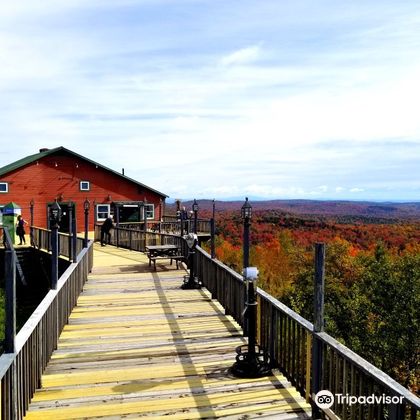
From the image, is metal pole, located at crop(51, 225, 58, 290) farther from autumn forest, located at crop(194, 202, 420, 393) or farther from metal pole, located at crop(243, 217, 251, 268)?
autumn forest, located at crop(194, 202, 420, 393)

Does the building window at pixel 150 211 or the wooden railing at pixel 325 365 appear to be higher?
the building window at pixel 150 211

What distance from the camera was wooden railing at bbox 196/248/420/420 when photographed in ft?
12.0

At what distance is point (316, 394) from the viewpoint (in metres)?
4.87

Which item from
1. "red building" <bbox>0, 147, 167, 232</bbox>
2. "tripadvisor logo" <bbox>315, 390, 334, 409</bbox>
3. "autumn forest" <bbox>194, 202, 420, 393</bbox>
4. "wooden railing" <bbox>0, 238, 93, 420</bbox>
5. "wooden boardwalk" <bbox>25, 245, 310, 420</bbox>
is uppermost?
"red building" <bbox>0, 147, 167, 232</bbox>

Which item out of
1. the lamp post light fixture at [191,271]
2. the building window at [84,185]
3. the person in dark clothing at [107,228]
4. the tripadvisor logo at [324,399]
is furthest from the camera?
the building window at [84,185]

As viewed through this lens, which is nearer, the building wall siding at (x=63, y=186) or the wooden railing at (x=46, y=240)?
the wooden railing at (x=46, y=240)

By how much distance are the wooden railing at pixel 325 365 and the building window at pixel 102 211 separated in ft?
80.1

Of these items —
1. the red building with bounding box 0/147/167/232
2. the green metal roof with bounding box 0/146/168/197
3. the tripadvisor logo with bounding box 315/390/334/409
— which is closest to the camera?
the tripadvisor logo with bounding box 315/390/334/409

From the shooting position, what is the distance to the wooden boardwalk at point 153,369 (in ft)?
16.7

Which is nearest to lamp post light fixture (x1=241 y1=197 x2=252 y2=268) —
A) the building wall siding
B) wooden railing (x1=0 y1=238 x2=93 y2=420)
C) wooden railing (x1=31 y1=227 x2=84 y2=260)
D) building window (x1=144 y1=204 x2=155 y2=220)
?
wooden railing (x1=0 y1=238 x2=93 y2=420)

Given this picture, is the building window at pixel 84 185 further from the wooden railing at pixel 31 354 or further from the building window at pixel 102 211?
the wooden railing at pixel 31 354

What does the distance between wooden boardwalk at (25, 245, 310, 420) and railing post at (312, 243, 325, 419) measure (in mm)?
345

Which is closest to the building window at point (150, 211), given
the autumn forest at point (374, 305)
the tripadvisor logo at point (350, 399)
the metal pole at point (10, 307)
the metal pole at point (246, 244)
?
the autumn forest at point (374, 305)

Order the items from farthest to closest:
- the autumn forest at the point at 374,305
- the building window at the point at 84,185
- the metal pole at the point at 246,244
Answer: the building window at the point at 84,185 → the autumn forest at the point at 374,305 → the metal pole at the point at 246,244
